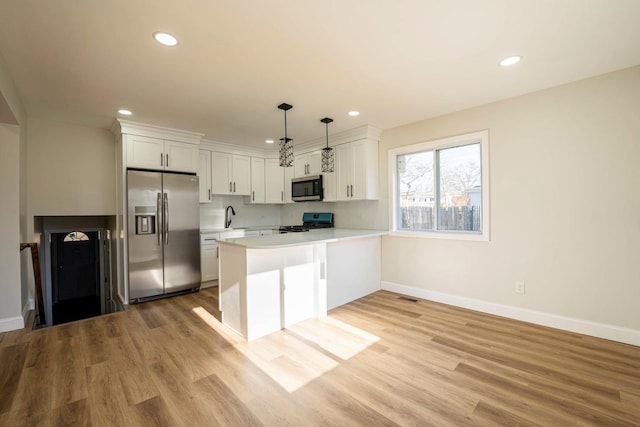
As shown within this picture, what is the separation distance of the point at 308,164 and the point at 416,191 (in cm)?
200

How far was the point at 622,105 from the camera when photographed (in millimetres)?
2564

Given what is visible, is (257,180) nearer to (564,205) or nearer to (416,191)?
(416,191)

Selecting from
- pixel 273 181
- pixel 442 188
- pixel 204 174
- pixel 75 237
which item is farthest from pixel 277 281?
pixel 75 237

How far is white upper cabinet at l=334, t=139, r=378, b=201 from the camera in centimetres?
426

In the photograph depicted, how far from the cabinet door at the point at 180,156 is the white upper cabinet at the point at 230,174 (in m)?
0.52

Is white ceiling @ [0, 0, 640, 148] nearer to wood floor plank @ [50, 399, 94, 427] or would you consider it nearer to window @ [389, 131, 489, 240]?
window @ [389, 131, 489, 240]

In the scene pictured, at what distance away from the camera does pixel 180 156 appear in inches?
169

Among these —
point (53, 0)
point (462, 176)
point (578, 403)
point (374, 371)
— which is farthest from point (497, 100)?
point (53, 0)

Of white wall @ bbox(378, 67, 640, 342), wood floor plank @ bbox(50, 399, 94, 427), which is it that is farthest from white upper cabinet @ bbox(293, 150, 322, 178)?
wood floor plank @ bbox(50, 399, 94, 427)

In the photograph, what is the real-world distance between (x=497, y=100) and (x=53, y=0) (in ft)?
12.8

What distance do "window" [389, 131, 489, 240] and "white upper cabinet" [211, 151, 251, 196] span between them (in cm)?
273

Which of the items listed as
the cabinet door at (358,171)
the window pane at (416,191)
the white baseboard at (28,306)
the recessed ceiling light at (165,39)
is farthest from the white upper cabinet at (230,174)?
the recessed ceiling light at (165,39)

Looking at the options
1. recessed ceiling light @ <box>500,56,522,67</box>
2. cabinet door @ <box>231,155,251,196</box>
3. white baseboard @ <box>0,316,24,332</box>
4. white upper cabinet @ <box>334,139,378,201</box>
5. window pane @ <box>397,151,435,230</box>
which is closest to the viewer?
recessed ceiling light @ <box>500,56,522,67</box>

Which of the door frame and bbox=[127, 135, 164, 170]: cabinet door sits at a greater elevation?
bbox=[127, 135, 164, 170]: cabinet door
